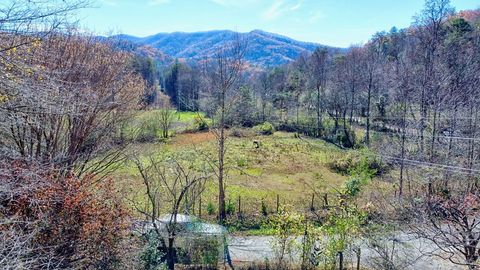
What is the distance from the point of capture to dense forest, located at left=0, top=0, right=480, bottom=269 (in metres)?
5.02

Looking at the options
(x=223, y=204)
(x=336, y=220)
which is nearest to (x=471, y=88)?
(x=336, y=220)

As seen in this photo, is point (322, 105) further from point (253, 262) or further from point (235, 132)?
point (253, 262)

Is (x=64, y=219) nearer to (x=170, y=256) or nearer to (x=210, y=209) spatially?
(x=170, y=256)

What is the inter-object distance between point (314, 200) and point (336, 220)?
4.54m

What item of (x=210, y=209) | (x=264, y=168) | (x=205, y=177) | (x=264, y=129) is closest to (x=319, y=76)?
(x=264, y=129)

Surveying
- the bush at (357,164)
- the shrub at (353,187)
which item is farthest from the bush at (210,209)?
the bush at (357,164)

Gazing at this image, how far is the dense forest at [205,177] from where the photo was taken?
5023 mm

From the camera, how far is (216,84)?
1237 centimetres

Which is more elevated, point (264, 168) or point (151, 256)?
point (151, 256)

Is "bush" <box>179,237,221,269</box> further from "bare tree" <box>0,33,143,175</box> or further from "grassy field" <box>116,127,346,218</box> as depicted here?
"grassy field" <box>116,127,346,218</box>

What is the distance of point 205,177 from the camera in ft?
28.3

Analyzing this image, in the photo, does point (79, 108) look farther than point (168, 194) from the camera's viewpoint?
No

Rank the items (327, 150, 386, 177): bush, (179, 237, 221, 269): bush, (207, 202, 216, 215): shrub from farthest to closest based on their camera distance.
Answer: (327, 150, 386, 177): bush, (207, 202, 216, 215): shrub, (179, 237, 221, 269): bush

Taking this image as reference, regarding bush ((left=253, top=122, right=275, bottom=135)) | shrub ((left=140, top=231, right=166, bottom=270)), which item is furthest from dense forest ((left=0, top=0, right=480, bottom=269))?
bush ((left=253, top=122, right=275, bottom=135))
